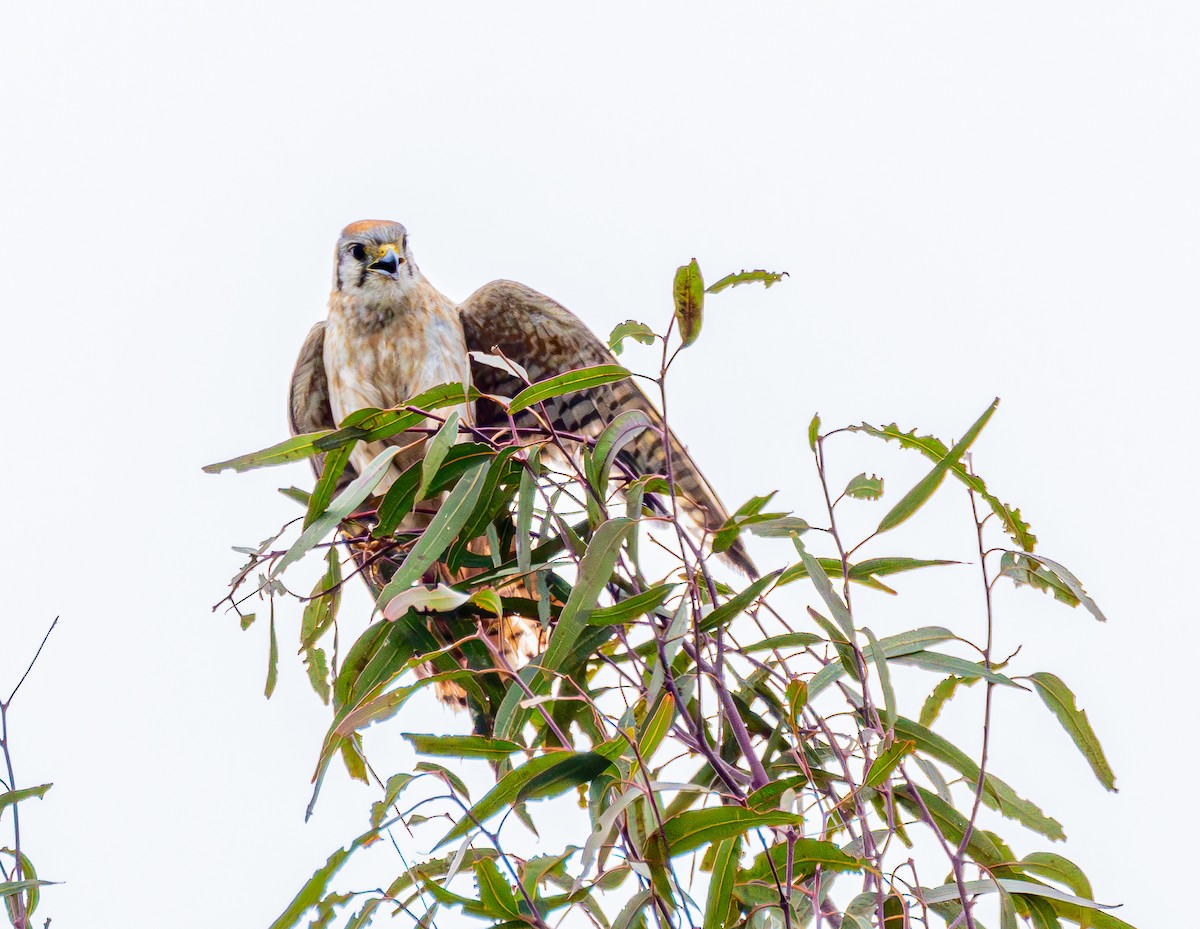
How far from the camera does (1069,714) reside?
5.86 ft

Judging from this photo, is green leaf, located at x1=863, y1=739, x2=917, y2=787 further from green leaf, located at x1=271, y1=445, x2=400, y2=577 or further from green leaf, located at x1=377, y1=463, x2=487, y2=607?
green leaf, located at x1=271, y1=445, x2=400, y2=577

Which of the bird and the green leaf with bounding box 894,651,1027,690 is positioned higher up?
the bird

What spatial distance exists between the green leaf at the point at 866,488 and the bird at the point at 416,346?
1.47m

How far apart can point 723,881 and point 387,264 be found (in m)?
2.30

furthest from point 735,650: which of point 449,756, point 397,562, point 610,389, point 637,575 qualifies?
point 610,389

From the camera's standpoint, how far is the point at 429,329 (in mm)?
3512

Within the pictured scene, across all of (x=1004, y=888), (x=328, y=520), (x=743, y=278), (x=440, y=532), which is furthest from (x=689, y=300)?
(x=1004, y=888)

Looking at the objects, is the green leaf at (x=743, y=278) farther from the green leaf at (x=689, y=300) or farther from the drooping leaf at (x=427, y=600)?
the drooping leaf at (x=427, y=600)

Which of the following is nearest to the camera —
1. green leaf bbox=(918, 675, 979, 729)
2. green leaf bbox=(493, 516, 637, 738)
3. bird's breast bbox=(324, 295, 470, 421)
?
green leaf bbox=(493, 516, 637, 738)

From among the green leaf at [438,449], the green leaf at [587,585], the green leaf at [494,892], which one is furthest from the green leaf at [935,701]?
the green leaf at [438,449]

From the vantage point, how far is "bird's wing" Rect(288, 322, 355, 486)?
367 cm

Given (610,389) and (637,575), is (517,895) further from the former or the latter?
(610,389)

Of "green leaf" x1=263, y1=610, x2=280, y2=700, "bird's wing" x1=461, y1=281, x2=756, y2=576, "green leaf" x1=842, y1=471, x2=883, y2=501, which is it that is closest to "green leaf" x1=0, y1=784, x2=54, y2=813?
"green leaf" x1=263, y1=610, x2=280, y2=700

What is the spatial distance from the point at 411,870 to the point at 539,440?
657mm
